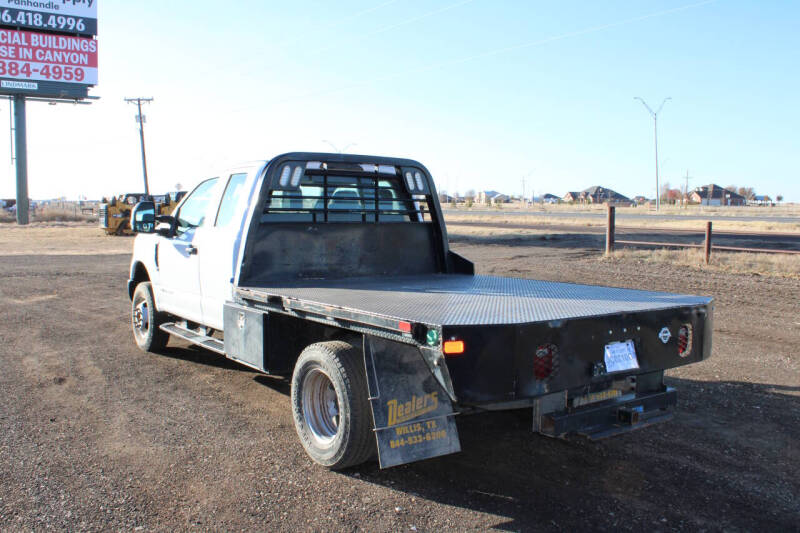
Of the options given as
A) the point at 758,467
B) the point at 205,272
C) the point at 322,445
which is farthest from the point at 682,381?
the point at 205,272

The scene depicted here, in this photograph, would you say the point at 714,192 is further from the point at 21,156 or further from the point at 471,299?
the point at 471,299

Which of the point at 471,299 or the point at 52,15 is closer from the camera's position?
the point at 471,299

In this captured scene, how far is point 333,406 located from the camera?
185 inches

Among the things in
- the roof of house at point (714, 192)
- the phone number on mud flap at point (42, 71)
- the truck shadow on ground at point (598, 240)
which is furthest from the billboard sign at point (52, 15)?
the roof of house at point (714, 192)

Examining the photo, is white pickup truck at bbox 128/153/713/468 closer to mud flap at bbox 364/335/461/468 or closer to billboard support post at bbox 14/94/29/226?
mud flap at bbox 364/335/461/468

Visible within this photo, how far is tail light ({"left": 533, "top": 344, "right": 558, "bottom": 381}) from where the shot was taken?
3.72 metres

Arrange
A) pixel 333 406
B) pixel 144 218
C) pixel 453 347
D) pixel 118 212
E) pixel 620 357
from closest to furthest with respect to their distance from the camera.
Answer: pixel 453 347, pixel 620 357, pixel 333 406, pixel 144 218, pixel 118 212

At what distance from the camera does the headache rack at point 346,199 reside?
20.2 feet

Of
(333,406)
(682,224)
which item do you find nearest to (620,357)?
(333,406)

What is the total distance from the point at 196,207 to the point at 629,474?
4.90 m

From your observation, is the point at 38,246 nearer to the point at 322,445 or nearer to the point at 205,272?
the point at 205,272

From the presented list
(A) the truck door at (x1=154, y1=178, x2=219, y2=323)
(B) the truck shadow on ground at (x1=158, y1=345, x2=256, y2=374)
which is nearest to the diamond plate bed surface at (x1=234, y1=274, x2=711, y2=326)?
(A) the truck door at (x1=154, y1=178, x2=219, y2=323)

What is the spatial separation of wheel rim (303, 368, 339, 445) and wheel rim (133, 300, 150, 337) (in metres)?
3.85

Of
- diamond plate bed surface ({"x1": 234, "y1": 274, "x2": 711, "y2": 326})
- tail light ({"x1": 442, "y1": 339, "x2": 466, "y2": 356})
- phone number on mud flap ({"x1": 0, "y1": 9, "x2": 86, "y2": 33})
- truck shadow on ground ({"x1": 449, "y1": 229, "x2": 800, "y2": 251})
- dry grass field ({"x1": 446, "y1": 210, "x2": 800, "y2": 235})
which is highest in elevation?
phone number on mud flap ({"x1": 0, "y1": 9, "x2": 86, "y2": 33})
